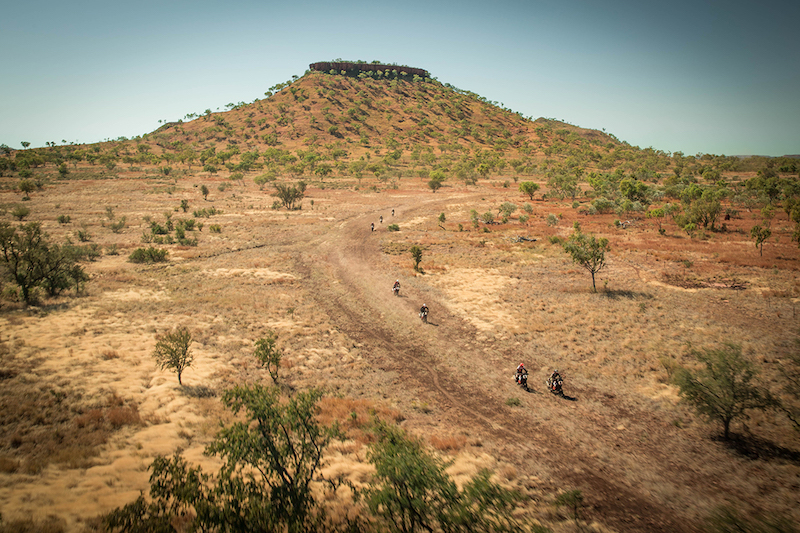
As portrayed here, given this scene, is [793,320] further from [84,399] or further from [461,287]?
[84,399]

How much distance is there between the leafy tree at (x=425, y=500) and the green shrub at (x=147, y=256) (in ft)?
108

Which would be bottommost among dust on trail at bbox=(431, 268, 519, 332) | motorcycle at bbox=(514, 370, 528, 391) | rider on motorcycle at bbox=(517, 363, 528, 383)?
motorcycle at bbox=(514, 370, 528, 391)

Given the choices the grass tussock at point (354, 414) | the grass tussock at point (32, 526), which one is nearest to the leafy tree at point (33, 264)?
the grass tussock at point (32, 526)

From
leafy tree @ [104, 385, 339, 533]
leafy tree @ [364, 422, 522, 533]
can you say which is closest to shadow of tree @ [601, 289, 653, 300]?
leafy tree @ [364, 422, 522, 533]

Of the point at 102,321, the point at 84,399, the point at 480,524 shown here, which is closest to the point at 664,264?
the point at 480,524

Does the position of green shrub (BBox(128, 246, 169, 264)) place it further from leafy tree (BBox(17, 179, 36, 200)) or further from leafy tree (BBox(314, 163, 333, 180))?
leafy tree (BBox(314, 163, 333, 180))

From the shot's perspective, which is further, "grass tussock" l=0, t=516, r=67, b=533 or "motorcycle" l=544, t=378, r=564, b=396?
"motorcycle" l=544, t=378, r=564, b=396

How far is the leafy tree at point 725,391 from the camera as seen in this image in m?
12.0

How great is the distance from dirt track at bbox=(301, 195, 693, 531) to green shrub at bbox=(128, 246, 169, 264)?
1682 cm

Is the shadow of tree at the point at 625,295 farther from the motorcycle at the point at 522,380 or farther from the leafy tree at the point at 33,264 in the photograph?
the leafy tree at the point at 33,264

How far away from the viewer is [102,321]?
19.1 m

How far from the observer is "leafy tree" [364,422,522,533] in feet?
25.2

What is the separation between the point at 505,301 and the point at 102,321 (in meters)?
25.4

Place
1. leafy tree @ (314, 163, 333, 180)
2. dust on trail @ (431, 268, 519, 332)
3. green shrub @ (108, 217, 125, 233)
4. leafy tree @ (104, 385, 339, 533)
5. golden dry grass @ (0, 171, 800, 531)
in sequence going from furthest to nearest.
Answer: leafy tree @ (314, 163, 333, 180) → green shrub @ (108, 217, 125, 233) → dust on trail @ (431, 268, 519, 332) → golden dry grass @ (0, 171, 800, 531) → leafy tree @ (104, 385, 339, 533)
